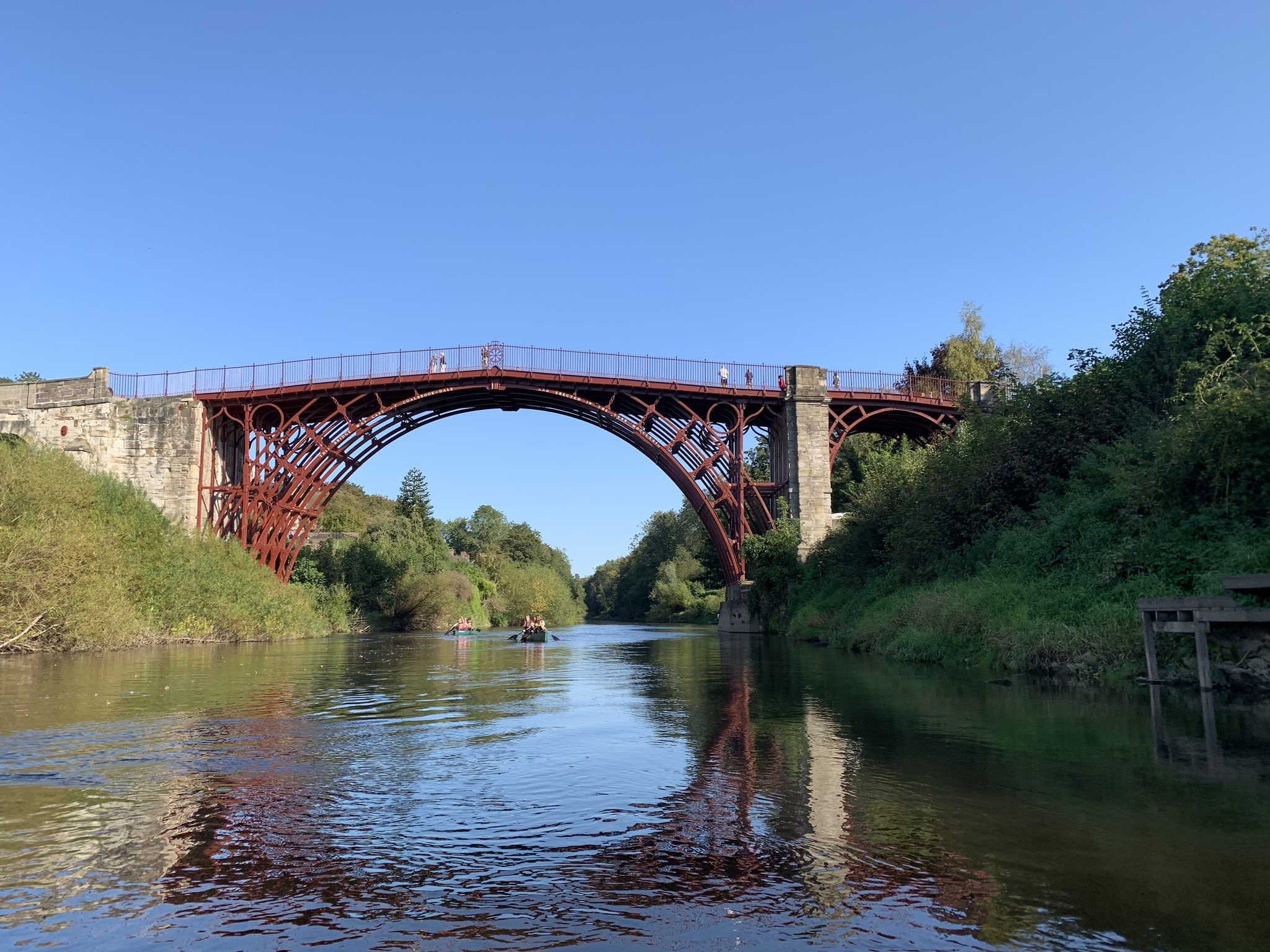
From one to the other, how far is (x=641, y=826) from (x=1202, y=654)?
32.2 ft

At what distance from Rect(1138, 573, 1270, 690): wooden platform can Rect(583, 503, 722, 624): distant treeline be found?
38474 millimetres

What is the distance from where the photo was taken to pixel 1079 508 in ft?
68.4

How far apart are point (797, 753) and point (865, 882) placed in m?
4.15

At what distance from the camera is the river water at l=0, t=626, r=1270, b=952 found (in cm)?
453

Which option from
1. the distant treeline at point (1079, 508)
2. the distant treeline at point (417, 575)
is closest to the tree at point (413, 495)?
the distant treeline at point (417, 575)

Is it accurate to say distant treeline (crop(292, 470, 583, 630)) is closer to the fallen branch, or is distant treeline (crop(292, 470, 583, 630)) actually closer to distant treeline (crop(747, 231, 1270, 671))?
the fallen branch

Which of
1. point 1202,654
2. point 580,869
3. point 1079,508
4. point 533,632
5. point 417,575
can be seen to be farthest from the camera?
point 417,575

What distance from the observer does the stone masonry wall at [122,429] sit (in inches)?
1538

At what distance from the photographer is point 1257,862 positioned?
5445mm

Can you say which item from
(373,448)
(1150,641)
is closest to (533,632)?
(373,448)

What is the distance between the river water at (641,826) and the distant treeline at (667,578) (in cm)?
4130

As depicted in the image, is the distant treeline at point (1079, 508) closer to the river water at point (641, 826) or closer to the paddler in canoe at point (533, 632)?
the river water at point (641, 826)

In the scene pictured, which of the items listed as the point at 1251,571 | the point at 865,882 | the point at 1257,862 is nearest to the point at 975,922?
the point at 865,882

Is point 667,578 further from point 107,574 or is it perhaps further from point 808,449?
point 107,574
